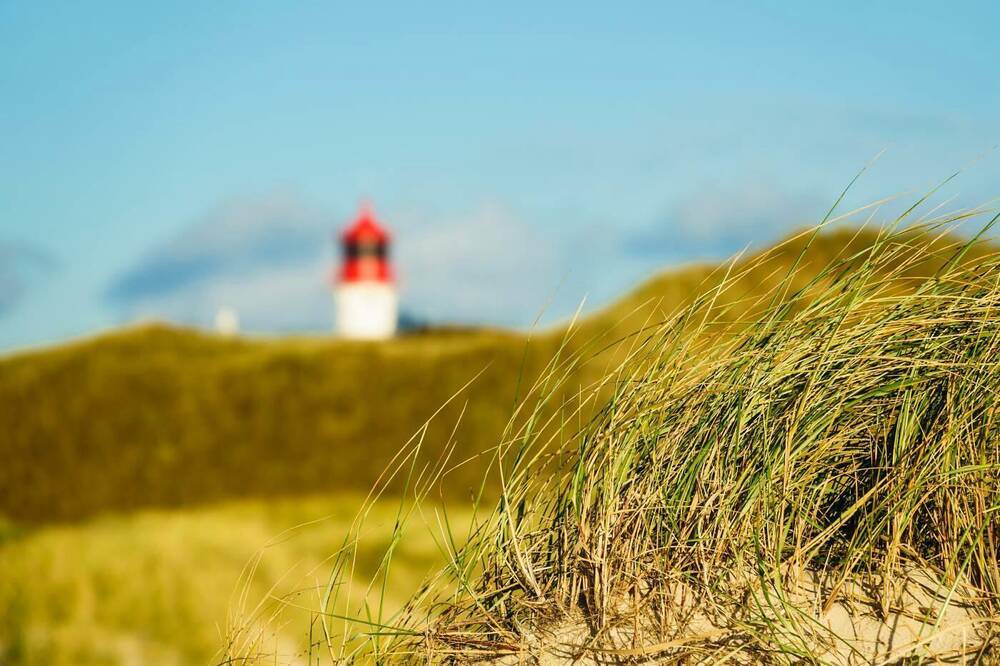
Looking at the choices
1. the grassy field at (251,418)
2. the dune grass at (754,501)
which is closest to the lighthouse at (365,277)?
the grassy field at (251,418)

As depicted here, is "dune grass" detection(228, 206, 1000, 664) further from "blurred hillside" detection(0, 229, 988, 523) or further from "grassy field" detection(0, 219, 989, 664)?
"blurred hillside" detection(0, 229, 988, 523)

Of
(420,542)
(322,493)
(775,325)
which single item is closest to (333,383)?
(322,493)

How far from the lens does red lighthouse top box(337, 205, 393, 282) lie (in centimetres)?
3250

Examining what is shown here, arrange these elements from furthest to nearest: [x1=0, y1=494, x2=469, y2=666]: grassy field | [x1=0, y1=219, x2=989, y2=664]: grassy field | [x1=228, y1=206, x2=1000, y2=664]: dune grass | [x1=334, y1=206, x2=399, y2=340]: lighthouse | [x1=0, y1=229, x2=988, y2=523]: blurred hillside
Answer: [x1=334, y1=206, x2=399, y2=340]: lighthouse
[x1=0, y1=229, x2=988, y2=523]: blurred hillside
[x1=0, y1=219, x2=989, y2=664]: grassy field
[x1=0, y1=494, x2=469, y2=666]: grassy field
[x1=228, y1=206, x2=1000, y2=664]: dune grass

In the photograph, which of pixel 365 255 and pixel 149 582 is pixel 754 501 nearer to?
pixel 149 582

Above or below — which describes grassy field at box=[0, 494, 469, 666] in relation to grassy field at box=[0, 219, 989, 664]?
below

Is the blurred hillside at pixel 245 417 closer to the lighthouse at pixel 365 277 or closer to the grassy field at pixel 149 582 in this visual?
the grassy field at pixel 149 582

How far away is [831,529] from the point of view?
1506mm

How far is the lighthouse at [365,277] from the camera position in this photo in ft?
107

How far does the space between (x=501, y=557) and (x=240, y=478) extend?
807 centimetres

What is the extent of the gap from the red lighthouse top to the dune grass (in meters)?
31.2

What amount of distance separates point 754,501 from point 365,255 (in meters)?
31.6

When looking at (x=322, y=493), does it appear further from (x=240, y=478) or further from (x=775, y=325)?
(x=775, y=325)

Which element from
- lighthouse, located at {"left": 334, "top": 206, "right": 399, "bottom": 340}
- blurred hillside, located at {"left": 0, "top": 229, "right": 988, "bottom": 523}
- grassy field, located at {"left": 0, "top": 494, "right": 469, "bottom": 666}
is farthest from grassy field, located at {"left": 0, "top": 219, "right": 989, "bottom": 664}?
lighthouse, located at {"left": 334, "top": 206, "right": 399, "bottom": 340}
